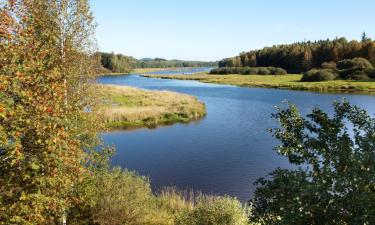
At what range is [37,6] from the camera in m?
22.8

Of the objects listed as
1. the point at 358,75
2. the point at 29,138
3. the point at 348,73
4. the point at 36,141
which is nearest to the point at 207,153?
the point at 29,138

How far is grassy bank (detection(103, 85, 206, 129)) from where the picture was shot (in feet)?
218

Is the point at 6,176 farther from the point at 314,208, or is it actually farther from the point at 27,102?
the point at 314,208

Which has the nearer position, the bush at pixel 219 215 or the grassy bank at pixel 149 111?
the bush at pixel 219 215

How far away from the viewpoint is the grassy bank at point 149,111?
218 feet

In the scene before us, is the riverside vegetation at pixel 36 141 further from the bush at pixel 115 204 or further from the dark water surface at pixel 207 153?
the dark water surface at pixel 207 153

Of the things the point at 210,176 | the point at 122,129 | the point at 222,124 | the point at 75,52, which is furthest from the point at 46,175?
the point at 222,124

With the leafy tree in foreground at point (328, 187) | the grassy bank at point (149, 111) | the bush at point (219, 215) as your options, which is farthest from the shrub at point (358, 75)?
the leafy tree in foreground at point (328, 187)

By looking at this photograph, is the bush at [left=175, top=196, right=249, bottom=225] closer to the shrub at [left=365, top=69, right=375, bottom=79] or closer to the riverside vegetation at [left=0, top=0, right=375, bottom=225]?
the riverside vegetation at [left=0, top=0, right=375, bottom=225]

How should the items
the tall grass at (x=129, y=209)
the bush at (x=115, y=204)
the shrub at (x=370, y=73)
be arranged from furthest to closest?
the shrub at (x=370, y=73)
the bush at (x=115, y=204)
the tall grass at (x=129, y=209)

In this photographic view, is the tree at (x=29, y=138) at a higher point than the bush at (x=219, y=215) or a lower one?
higher

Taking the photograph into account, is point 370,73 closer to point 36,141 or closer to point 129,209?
point 129,209

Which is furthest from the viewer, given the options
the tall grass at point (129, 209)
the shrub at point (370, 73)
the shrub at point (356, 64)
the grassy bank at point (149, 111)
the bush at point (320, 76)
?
the shrub at point (356, 64)

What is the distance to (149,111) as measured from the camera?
72688 mm
